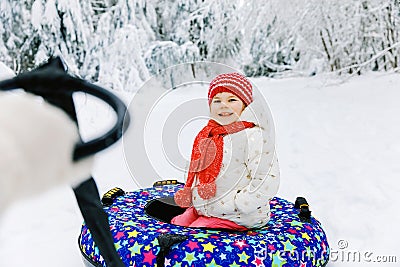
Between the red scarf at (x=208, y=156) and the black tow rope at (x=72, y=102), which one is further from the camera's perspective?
the red scarf at (x=208, y=156)

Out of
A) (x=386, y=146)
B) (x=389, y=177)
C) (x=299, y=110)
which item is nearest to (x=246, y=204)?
(x=389, y=177)

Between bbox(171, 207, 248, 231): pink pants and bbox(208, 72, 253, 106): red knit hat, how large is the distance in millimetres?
451

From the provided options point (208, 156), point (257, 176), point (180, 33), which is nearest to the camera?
point (257, 176)

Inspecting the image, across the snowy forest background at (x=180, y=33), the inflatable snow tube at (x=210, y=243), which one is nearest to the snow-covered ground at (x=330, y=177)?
the inflatable snow tube at (x=210, y=243)

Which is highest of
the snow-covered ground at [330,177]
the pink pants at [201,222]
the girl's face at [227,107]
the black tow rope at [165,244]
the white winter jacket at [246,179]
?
the girl's face at [227,107]

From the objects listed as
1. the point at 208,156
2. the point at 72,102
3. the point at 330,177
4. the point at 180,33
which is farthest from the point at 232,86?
the point at 180,33

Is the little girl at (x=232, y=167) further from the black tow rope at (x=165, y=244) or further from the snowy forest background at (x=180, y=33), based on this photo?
the snowy forest background at (x=180, y=33)

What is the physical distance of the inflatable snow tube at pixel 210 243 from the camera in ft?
5.37

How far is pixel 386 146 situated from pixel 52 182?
3672 millimetres

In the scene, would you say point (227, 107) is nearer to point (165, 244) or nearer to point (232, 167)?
point (232, 167)

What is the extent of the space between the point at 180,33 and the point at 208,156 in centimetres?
630

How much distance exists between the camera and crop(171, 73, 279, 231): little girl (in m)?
1.81

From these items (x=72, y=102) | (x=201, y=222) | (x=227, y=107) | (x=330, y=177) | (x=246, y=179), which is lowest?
(x=330, y=177)

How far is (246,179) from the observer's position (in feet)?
6.02
